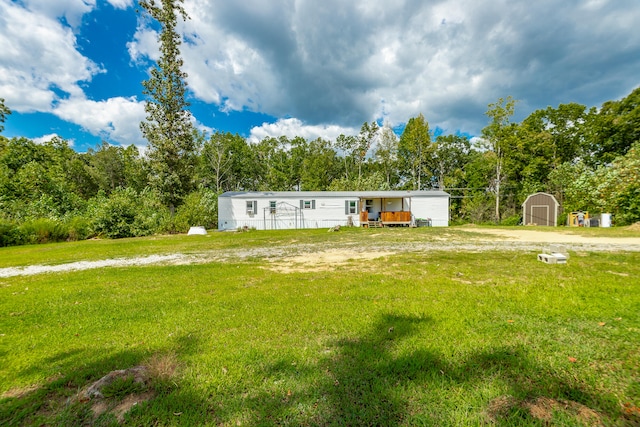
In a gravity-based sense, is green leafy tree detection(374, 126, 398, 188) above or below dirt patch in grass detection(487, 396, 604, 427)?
above

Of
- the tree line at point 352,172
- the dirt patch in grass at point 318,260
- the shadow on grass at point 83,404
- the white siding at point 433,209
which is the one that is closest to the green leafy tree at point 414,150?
the tree line at point 352,172

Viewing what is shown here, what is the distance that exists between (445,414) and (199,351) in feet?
7.58

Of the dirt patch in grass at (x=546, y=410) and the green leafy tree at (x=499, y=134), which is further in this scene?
the green leafy tree at (x=499, y=134)

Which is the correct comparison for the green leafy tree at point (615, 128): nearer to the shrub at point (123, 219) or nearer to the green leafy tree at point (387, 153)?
the green leafy tree at point (387, 153)

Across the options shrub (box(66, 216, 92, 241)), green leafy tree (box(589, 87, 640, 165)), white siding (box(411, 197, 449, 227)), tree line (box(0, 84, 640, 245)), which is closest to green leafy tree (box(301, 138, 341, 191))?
tree line (box(0, 84, 640, 245))

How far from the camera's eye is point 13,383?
2305 millimetres

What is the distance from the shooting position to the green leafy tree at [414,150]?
3600 centimetres

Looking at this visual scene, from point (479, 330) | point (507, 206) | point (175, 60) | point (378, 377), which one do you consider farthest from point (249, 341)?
point (507, 206)

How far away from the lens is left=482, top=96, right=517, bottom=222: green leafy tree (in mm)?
28562

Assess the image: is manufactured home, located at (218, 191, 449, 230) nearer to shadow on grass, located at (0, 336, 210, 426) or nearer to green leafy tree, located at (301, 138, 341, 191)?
green leafy tree, located at (301, 138, 341, 191)

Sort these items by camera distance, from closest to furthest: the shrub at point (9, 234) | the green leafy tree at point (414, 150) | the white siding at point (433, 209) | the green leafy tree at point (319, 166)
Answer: the shrub at point (9, 234) < the white siding at point (433, 209) < the green leafy tree at point (414, 150) < the green leafy tree at point (319, 166)

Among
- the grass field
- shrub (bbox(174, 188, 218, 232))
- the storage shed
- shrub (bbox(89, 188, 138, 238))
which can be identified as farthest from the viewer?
the storage shed

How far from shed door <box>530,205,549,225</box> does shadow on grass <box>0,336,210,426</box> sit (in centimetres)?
2805

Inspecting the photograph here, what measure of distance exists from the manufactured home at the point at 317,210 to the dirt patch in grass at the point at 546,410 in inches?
802
